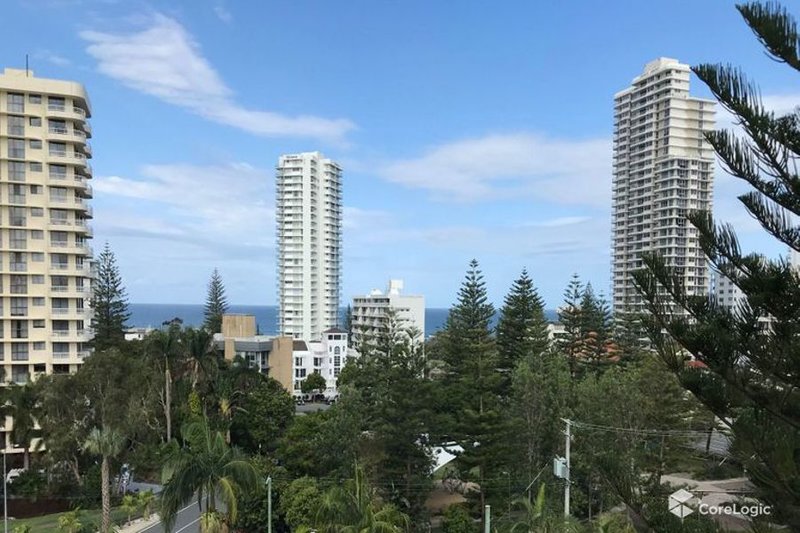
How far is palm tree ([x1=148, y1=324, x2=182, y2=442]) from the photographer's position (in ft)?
62.2

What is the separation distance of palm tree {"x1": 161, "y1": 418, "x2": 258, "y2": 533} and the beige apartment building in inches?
660

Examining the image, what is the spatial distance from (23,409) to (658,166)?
46.9 m

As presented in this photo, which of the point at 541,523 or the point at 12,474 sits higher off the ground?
the point at 541,523

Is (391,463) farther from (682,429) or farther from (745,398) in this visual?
(745,398)

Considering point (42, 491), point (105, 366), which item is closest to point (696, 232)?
point (105, 366)

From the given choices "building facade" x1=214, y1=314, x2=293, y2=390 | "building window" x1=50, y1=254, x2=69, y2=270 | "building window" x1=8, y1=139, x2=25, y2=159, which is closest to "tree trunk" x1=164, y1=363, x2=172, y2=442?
"building window" x1=50, y1=254, x2=69, y2=270

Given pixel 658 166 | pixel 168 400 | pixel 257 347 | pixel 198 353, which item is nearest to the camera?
pixel 168 400

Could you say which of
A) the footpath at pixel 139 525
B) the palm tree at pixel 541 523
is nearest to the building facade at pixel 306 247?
the footpath at pixel 139 525

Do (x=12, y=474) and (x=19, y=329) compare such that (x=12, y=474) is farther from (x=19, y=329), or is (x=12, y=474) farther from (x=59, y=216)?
(x=59, y=216)

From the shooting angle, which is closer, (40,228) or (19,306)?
(19,306)

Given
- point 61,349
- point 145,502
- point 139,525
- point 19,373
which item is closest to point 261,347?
point 61,349

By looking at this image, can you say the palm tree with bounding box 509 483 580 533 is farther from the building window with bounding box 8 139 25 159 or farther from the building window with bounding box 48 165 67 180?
the building window with bounding box 8 139 25 159

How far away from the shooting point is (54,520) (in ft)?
52.7

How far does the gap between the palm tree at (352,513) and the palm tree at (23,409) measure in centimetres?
1327
